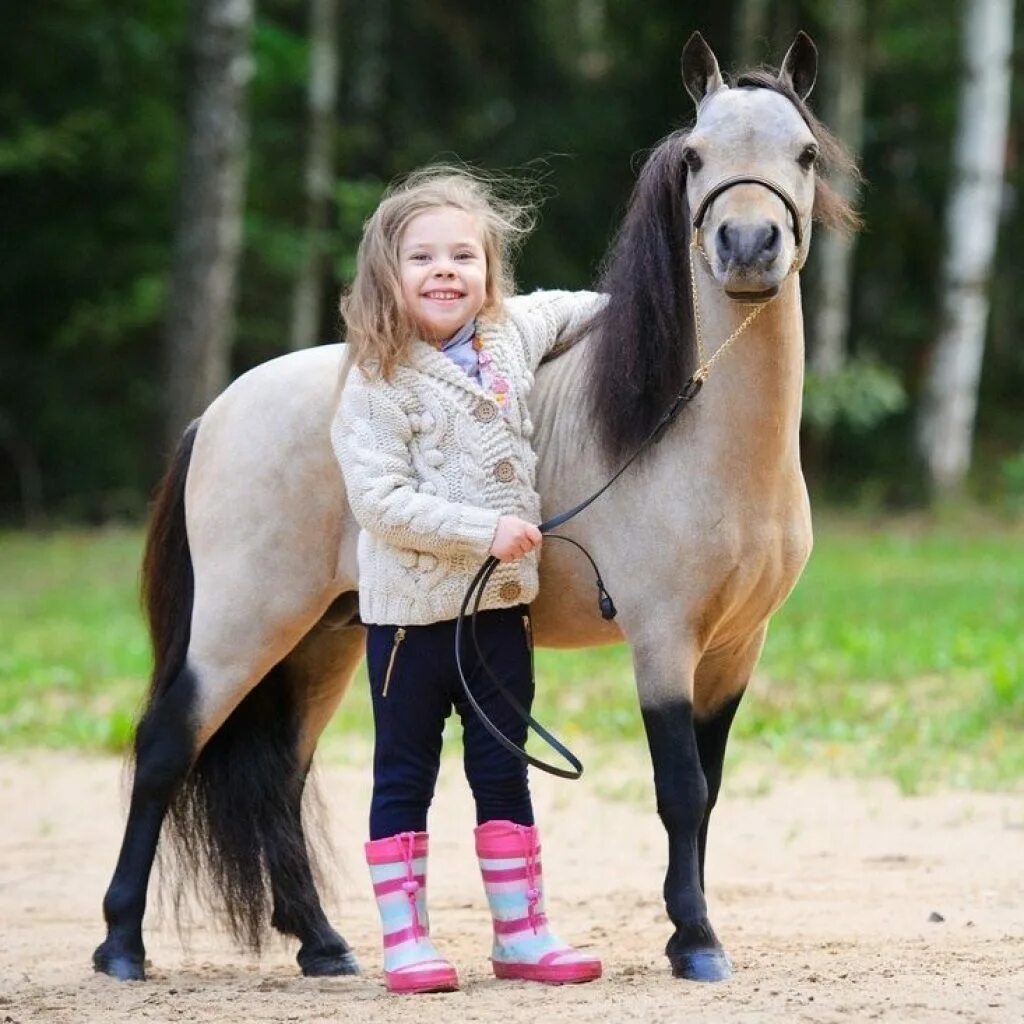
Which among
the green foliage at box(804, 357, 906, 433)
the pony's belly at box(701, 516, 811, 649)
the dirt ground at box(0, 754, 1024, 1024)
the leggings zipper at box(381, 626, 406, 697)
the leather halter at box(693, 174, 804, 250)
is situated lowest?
the dirt ground at box(0, 754, 1024, 1024)

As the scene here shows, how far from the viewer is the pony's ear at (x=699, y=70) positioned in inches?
160

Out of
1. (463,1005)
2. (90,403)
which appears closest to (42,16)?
(90,403)

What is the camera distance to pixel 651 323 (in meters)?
4.07

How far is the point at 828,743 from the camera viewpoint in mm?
7508

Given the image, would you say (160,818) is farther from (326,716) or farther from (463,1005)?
(463,1005)

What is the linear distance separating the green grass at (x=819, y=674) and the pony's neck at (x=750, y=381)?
2.95 m

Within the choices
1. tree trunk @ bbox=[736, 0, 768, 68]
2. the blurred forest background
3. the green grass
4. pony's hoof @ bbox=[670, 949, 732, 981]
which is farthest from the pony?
tree trunk @ bbox=[736, 0, 768, 68]

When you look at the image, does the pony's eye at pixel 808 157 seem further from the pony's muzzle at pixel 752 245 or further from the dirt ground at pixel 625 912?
the dirt ground at pixel 625 912

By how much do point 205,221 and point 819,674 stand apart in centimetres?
703

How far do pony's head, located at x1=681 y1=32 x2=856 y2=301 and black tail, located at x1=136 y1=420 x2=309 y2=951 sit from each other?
5.69ft

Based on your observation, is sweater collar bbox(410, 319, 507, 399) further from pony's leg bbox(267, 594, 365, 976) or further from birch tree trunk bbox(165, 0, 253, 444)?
birch tree trunk bbox(165, 0, 253, 444)

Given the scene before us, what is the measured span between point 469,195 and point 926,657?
5.48 m

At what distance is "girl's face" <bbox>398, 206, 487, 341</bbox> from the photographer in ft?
13.0

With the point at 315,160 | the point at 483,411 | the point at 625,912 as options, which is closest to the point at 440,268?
the point at 483,411
